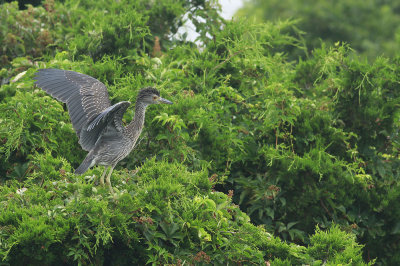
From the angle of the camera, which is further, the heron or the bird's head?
the bird's head

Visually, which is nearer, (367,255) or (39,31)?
(367,255)

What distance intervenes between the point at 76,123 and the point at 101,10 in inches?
138

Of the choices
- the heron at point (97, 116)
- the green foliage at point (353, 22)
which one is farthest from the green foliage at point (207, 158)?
the green foliage at point (353, 22)

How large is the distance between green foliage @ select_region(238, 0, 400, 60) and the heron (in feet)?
49.2

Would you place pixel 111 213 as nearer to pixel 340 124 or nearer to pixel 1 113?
pixel 1 113

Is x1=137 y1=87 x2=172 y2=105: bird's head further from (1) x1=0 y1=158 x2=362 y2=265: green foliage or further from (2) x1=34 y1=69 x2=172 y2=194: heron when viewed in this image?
(1) x1=0 y1=158 x2=362 y2=265: green foliage

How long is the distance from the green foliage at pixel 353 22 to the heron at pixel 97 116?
15.0 m

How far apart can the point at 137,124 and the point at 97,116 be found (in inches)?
13.2

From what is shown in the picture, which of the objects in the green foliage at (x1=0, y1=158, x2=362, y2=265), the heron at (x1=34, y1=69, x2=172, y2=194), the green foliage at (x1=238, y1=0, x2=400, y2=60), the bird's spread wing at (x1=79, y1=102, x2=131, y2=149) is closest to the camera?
the green foliage at (x1=0, y1=158, x2=362, y2=265)

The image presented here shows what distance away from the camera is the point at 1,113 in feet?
18.7

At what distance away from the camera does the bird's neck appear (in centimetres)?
496

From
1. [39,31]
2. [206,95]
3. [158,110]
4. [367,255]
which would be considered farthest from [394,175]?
[39,31]

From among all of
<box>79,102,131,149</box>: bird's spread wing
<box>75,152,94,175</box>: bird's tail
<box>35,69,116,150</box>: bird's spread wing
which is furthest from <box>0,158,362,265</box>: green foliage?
<box>35,69,116,150</box>: bird's spread wing

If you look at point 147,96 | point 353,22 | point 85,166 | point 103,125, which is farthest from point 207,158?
point 353,22
